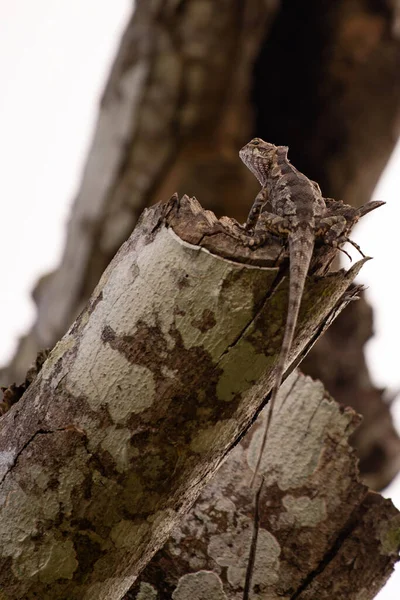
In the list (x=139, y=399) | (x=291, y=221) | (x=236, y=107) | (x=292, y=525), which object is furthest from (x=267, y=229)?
(x=236, y=107)

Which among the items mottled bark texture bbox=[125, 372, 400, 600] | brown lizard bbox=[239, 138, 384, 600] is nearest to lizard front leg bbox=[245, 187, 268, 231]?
brown lizard bbox=[239, 138, 384, 600]

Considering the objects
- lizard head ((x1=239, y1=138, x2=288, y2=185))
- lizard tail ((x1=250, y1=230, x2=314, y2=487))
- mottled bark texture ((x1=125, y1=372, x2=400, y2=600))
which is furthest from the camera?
lizard head ((x1=239, y1=138, x2=288, y2=185))

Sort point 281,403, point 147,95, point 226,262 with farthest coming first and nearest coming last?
1. point 147,95
2. point 281,403
3. point 226,262

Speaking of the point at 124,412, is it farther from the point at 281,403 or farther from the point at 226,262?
the point at 281,403

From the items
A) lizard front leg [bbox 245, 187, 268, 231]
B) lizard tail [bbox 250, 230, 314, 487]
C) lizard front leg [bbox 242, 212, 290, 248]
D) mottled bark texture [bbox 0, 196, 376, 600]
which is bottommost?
mottled bark texture [bbox 0, 196, 376, 600]

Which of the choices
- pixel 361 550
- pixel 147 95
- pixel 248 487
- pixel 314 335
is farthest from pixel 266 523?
pixel 147 95

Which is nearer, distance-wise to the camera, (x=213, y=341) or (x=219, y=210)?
(x=213, y=341)

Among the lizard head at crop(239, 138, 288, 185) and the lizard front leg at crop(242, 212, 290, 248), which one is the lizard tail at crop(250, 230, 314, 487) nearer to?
the lizard front leg at crop(242, 212, 290, 248)
